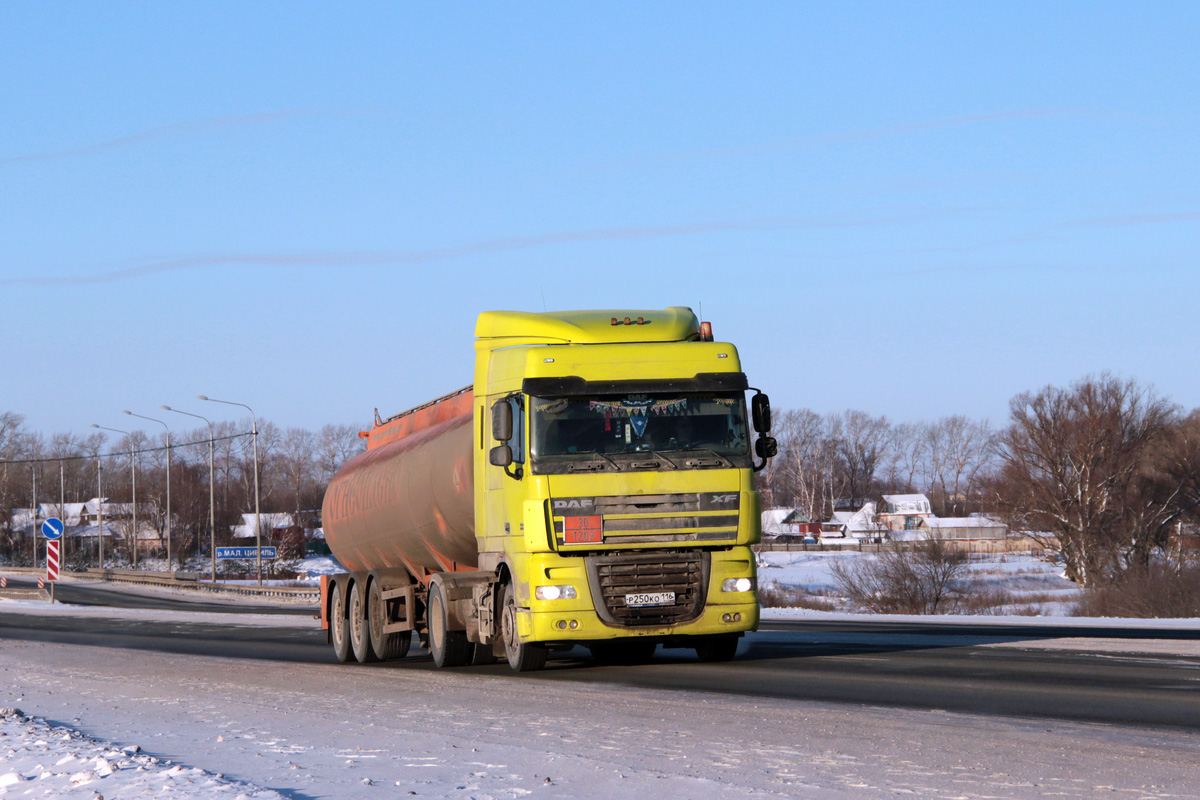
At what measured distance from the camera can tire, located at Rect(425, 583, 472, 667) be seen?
16.7 m

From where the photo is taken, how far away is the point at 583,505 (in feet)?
46.2

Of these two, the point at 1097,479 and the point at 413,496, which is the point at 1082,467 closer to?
the point at 1097,479

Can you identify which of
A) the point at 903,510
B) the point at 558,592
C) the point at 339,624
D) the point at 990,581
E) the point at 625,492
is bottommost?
the point at 990,581

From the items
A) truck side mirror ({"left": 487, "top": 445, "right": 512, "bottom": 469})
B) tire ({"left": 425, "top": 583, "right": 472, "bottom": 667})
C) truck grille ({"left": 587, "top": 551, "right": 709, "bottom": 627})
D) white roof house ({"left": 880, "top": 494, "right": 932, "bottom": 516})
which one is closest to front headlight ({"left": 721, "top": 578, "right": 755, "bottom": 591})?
truck grille ({"left": 587, "top": 551, "right": 709, "bottom": 627})

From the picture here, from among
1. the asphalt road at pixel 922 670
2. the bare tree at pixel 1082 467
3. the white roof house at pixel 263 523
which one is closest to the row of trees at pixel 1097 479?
the bare tree at pixel 1082 467

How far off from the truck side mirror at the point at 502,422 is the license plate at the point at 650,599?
1976mm

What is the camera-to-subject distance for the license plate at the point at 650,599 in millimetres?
14289

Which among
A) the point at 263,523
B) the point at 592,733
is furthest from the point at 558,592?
the point at 263,523

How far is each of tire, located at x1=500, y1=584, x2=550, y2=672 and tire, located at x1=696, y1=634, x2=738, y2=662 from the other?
2104 mm

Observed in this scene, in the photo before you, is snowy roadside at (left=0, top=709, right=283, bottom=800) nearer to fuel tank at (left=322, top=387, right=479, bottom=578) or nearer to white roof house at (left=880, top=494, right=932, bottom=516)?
fuel tank at (left=322, top=387, right=479, bottom=578)

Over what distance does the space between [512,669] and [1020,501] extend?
4796 cm

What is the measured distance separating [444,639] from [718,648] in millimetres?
3435

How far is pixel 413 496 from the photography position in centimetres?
1809

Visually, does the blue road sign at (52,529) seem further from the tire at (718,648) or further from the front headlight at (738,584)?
the front headlight at (738,584)
